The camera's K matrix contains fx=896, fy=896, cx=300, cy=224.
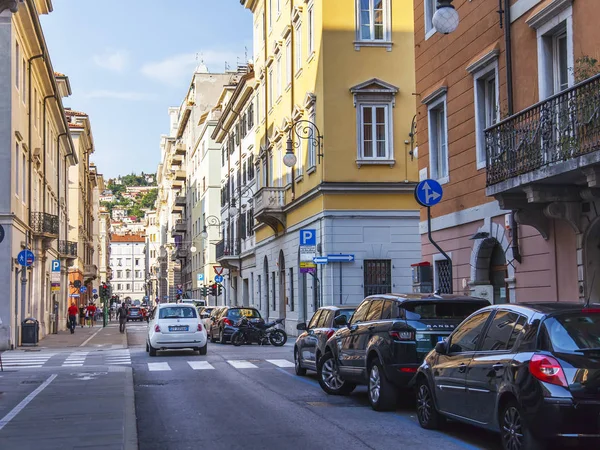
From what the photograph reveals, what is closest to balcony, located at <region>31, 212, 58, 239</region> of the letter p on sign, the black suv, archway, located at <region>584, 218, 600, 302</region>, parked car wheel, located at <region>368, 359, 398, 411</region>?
the letter p on sign

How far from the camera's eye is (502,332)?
9.59 metres

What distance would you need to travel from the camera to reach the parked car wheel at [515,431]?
8359 mm

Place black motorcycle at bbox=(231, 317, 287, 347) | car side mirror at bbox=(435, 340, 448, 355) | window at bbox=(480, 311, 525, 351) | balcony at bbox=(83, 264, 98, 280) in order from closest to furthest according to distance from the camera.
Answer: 1. window at bbox=(480, 311, 525, 351)
2. car side mirror at bbox=(435, 340, 448, 355)
3. black motorcycle at bbox=(231, 317, 287, 347)
4. balcony at bbox=(83, 264, 98, 280)

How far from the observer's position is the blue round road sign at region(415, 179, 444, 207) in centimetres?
1945

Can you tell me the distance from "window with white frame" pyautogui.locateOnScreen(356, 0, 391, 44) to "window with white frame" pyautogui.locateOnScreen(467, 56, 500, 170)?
14078mm

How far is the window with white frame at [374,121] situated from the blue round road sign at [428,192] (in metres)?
13.0

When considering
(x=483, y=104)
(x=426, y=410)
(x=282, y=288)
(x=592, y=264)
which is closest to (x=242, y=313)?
(x=282, y=288)

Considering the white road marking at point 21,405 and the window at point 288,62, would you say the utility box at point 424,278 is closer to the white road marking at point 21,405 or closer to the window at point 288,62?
the white road marking at point 21,405

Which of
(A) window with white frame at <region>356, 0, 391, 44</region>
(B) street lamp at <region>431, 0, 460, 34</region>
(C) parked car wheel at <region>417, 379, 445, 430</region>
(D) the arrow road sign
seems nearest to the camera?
(C) parked car wheel at <region>417, 379, 445, 430</region>

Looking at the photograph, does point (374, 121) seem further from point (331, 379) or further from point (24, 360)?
point (331, 379)

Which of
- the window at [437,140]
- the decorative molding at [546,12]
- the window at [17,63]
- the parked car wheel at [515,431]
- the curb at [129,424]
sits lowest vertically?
the curb at [129,424]

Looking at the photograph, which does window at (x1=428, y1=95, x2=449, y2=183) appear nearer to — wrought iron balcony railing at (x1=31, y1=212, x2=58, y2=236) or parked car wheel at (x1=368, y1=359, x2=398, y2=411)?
parked car wheel at (x1=368, y1=359, x2=398, y2=411)

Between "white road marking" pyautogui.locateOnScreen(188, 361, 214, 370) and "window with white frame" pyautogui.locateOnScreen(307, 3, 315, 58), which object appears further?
"window with white frame" pyautogui.locateOnScreen(307, 3, 315, 58)

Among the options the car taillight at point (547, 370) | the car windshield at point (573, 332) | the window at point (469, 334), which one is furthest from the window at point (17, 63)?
the car taillight at point (547, 370)
